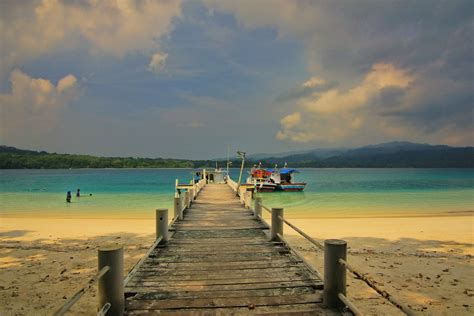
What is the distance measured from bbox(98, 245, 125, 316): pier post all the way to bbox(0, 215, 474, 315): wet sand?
355 cm

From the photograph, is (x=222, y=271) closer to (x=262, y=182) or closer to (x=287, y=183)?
(x=262, y=182)

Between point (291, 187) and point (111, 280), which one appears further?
point (291, 187)

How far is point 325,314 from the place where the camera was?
4.59 metres

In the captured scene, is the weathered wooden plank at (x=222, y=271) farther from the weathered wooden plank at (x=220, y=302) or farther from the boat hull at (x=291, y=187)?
the boat hull at (x=291, y=187)

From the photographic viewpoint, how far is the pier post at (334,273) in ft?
15.2

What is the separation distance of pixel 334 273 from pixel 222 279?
2.22 m

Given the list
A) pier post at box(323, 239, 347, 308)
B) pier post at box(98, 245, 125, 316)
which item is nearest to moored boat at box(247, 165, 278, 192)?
pier post at box(323, 239, 347, 308)

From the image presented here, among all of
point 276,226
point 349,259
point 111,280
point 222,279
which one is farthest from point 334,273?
point 349,259

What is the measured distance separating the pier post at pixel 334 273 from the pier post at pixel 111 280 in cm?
311

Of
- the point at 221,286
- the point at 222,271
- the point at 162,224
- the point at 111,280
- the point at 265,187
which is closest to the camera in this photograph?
the point at 111,280

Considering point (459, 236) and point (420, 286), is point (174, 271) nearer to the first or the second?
point (420, 286)

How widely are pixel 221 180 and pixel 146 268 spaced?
1312 inches

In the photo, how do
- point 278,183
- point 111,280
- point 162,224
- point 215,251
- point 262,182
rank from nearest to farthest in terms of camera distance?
1. point 111,280
2. point 215,251
3. point 162,224
4. point 262,182
5. point 278,183

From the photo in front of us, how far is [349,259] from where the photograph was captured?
39.7 ft
